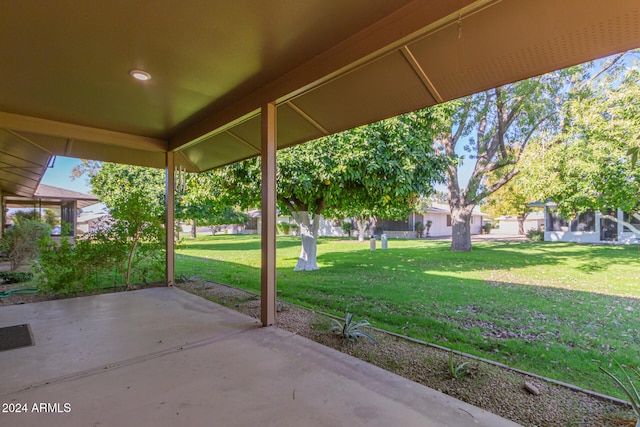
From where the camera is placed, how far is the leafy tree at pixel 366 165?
5945 millimetres

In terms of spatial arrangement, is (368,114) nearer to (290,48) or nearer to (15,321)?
(290,48)

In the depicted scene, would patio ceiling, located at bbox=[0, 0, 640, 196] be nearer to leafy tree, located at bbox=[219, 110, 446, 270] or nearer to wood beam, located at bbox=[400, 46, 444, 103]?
wood beam, located at bbox=[400, 46, 444, 103]

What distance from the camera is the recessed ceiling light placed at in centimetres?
318

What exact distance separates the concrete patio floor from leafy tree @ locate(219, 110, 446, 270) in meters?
3.29

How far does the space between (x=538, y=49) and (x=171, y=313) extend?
4969 millimetres

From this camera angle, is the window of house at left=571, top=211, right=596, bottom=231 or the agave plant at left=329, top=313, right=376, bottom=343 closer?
the agave plant at left=329, top=313, right=376, bottom=343

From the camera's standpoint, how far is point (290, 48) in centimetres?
278

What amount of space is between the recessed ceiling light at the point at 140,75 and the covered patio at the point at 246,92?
24mm

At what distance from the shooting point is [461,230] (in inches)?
535

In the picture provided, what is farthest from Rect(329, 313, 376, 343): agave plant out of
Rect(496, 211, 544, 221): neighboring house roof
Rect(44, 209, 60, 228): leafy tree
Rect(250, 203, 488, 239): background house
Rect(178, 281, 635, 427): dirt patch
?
Rect(496, 211, 544, 221): neighboring house roof

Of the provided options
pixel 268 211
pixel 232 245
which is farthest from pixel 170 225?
pixel 232 245

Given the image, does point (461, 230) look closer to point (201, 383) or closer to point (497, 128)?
point (497, 128)

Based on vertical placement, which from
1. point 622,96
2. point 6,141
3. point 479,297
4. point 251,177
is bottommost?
point 479,297

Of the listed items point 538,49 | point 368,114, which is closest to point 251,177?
point 368,114
